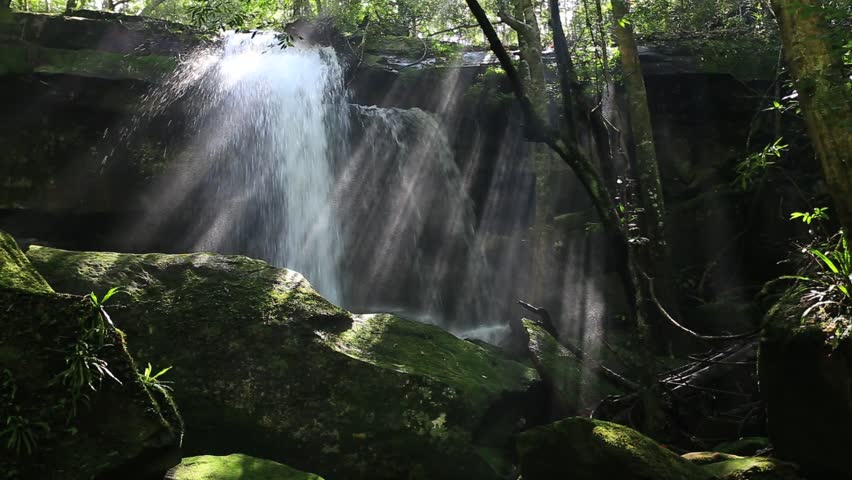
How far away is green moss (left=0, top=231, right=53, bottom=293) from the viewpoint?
121 inches

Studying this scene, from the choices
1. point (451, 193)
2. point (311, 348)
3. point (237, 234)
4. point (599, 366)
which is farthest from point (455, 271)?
point (311, 348)

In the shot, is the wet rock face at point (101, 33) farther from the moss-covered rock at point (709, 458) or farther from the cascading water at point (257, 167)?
the moss-covered rock at point (709, 458)

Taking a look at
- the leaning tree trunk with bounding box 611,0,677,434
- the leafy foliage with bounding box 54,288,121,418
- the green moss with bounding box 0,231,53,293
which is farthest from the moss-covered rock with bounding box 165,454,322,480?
→ the leaning tree trunk with bounding box 611,0,677,434

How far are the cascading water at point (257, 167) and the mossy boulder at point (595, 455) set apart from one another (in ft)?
24.5

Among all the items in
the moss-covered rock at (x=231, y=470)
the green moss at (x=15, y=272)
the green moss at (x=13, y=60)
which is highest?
the green moss at (x=13, y=60)

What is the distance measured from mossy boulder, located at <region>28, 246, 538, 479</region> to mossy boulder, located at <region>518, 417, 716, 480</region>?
2.22ft

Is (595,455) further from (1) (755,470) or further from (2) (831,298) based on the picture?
(2) (831,298)

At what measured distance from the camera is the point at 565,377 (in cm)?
623

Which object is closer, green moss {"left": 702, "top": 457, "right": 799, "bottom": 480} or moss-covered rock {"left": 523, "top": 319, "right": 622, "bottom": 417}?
green moss {"left": 702, "top": 457, "right": 799, "bottom": 480}

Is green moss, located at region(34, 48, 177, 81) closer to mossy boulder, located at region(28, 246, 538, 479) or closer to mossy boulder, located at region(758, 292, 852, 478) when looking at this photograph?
mossy boulder, located at region(28, 246, 538, 479)

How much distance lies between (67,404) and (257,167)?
9.28m

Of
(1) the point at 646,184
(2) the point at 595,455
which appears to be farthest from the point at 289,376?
(1) the point at 646,184

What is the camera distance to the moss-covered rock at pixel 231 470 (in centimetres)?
317

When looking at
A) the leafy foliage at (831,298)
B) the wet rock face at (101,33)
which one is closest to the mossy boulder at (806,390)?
the leafy foliage at (831,298)
